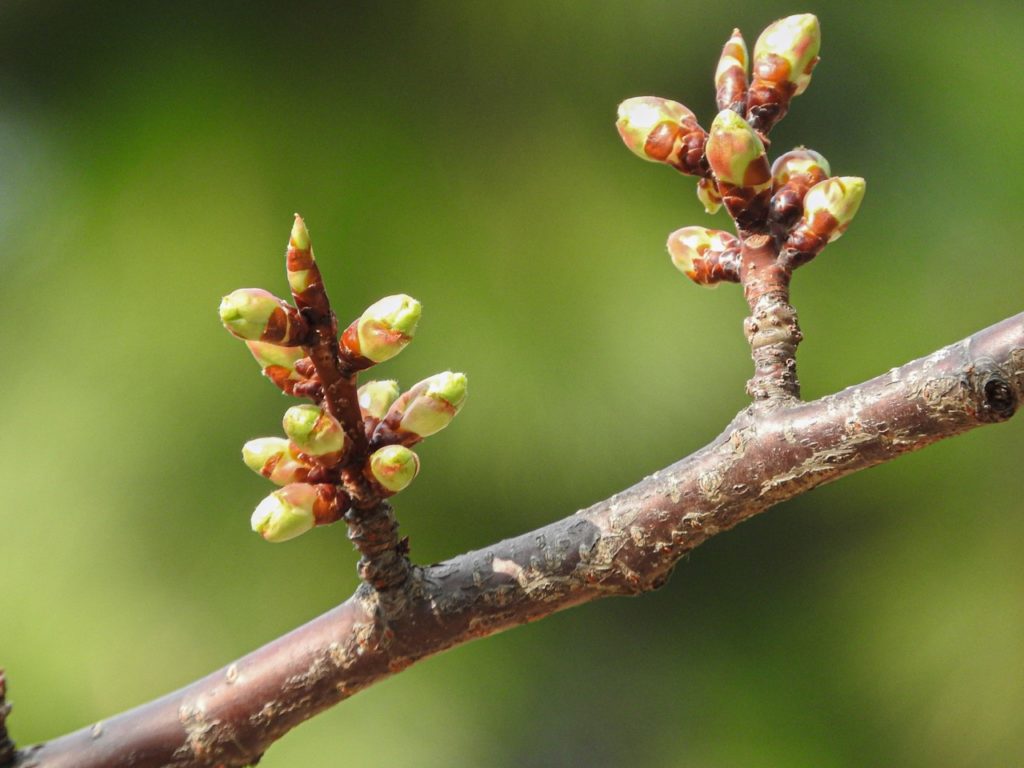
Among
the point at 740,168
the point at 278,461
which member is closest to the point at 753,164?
the point at 740,168

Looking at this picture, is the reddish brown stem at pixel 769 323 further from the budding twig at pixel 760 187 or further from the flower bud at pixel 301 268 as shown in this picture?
the flower bud at pixel 301 268

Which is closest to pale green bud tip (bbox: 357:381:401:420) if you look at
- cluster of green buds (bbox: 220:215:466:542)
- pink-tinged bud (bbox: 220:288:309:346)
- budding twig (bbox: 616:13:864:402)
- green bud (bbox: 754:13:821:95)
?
cluster of green buds (bbox: 220:215:466:542)

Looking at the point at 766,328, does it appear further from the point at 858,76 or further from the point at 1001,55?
the point at 1001,55

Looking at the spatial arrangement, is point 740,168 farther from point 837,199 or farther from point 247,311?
point 247,311

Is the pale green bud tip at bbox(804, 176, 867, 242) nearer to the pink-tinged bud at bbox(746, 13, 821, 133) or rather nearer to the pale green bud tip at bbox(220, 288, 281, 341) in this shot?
the pink-tinged bud at bbox(746, 13, 821, 133)

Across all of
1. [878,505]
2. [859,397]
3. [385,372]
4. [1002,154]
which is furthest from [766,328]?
[1002,154]

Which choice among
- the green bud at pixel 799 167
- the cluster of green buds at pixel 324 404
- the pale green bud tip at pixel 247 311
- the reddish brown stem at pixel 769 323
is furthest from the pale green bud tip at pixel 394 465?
the green bud at pixel 799 167

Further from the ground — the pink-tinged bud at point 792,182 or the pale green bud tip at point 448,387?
the pink-tinged bud at point 792,182
